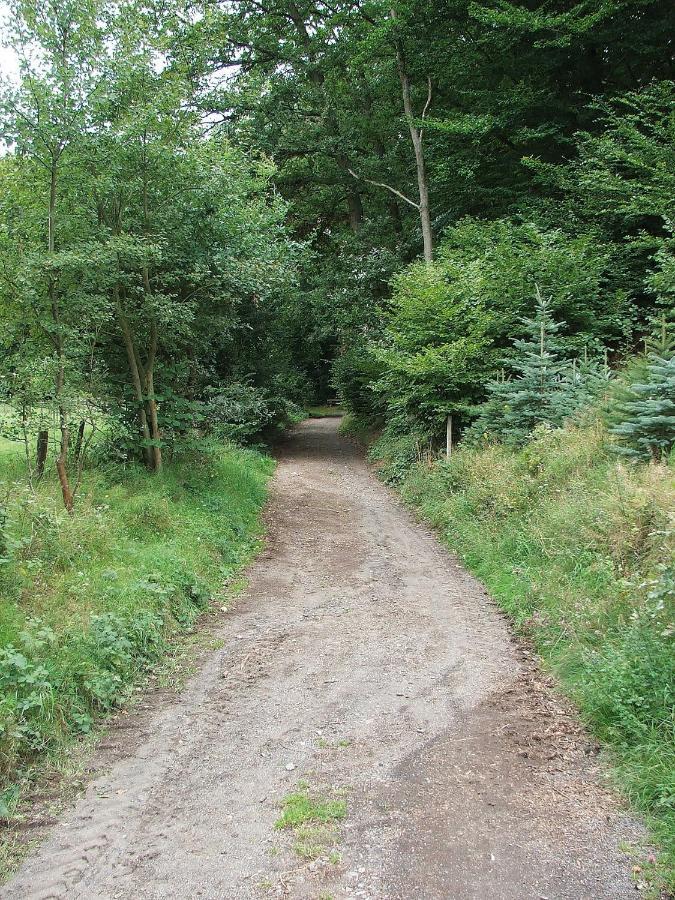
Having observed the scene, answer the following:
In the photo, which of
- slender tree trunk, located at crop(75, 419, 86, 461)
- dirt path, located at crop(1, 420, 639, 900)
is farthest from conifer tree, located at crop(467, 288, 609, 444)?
slender tree trunk, located at crop(75, 419, 86, 461)

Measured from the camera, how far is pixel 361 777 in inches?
157

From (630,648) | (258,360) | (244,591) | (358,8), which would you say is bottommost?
(244,591)

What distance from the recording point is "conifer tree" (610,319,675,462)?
686cm

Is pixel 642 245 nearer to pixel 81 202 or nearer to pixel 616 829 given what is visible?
pixel 81 202

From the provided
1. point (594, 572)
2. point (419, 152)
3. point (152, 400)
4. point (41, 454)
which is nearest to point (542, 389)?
point (594, 572)

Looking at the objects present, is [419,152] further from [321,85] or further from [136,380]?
[136,380]

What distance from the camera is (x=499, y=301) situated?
12.9 m

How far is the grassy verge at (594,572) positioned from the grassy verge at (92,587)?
3809mm

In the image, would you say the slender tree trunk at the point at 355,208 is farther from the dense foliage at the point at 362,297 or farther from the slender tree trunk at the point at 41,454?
the slender tree trunk at the point at 41,454

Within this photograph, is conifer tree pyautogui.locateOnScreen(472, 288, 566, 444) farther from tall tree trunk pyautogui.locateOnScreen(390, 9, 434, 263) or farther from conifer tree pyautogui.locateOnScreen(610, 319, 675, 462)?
tall tree trunk pyautogui.locateOnScreen(390, 9, 434, 263)

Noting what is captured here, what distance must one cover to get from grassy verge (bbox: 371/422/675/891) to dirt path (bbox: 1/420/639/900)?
0.91 ft

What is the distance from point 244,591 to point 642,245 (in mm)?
10871

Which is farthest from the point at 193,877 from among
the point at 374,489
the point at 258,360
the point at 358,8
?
the point at 358,8

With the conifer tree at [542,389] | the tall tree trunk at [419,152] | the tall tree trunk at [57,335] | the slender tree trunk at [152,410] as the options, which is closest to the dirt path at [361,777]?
the tall tree trunk at [57,335]
